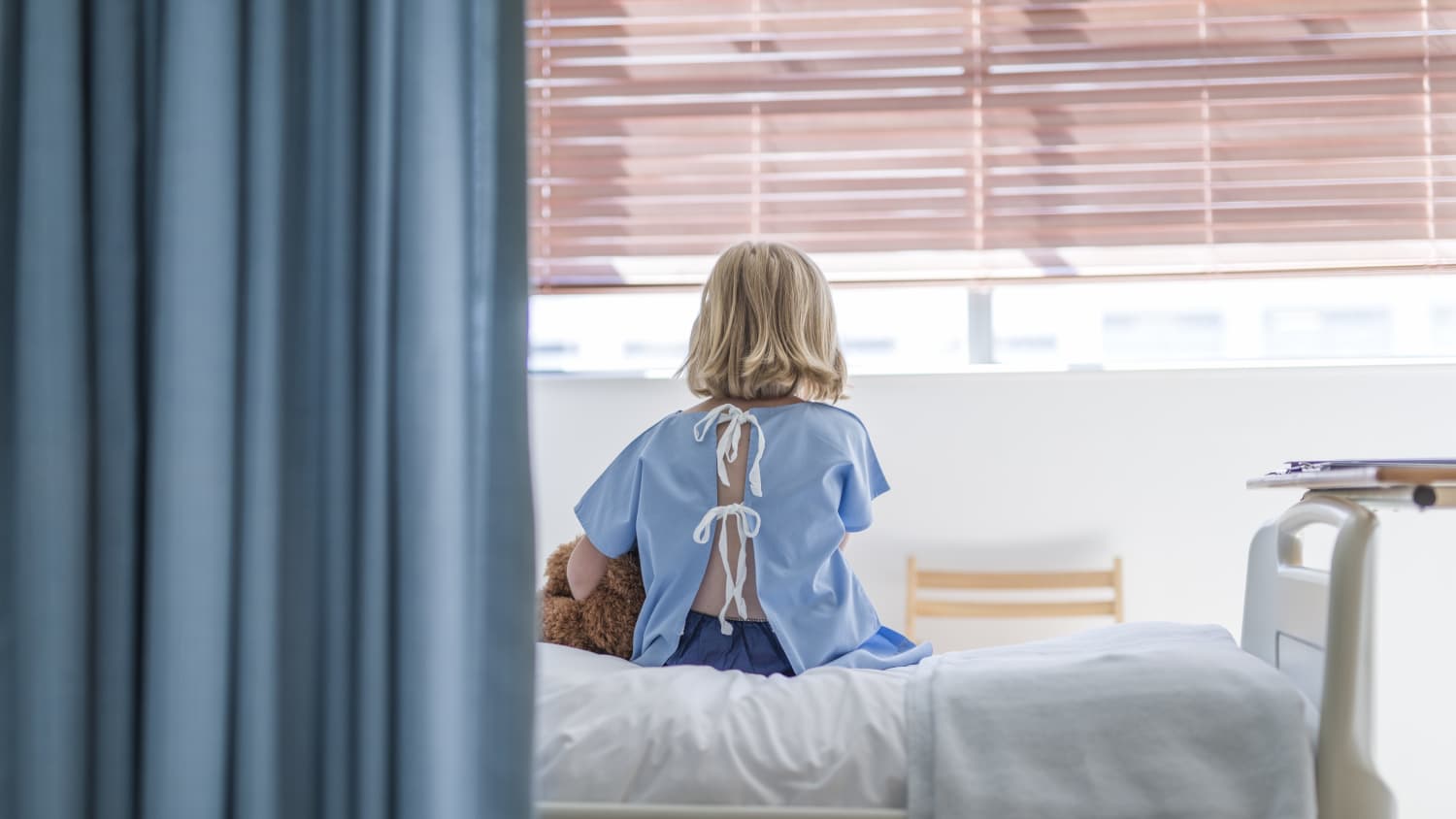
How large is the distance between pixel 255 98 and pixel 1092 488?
2.03 metres

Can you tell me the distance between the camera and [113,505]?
746 mm

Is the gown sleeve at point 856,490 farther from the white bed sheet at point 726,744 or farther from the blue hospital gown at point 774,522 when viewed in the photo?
the white bed sheet at point 726,744

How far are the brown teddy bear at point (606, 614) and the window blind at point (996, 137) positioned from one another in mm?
925


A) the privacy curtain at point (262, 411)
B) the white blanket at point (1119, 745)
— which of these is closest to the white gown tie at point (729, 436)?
the white blanket at point (1119, 745)

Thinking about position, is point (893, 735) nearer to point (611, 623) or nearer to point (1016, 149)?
point (611, 623)

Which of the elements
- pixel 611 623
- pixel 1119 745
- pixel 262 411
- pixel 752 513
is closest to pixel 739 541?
Result: pixel 752 513

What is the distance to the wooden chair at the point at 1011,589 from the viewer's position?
7.59 ft

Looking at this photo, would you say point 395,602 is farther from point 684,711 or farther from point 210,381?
point 684,711

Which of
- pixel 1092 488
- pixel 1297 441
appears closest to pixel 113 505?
pixel 1092 488

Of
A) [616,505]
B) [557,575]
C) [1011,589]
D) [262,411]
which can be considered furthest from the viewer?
[1011,589]

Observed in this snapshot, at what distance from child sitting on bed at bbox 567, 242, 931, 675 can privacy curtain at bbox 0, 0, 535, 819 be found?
0.84 metres

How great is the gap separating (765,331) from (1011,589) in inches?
38.7

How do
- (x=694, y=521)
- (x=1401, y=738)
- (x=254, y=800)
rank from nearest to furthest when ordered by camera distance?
1. (x=254, y=800)
2. (x=694, y=521)
3. (x=1401, y=738)

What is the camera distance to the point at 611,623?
173 centimetres
